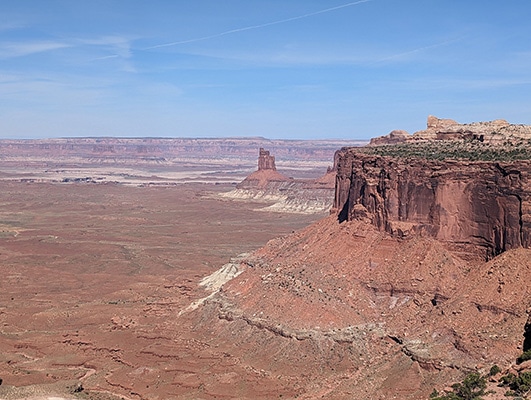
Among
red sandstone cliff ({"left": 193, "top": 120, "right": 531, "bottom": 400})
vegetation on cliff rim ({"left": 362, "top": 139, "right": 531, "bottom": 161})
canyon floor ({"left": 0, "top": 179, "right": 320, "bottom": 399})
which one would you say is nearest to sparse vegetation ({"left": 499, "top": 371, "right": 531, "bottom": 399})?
red sandstone cliff ({"left": 193, "top": 120, "right": 531, "bottom": 400})

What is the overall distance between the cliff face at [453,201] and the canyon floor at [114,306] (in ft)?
55.8

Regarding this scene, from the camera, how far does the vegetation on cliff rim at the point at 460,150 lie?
50406mm

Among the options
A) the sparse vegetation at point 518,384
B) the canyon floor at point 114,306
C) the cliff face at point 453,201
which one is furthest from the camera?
the canyon floor at point 114,306

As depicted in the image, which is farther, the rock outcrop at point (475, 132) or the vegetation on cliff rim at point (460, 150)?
the rock outcrop at point (475, 132)

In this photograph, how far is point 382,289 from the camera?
50.4 meters

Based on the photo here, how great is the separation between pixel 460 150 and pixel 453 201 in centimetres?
760

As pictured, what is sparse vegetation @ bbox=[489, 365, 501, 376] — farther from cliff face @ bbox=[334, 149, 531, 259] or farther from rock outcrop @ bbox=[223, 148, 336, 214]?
rock outcrop @ bbox=[223, 148, 336, 214]

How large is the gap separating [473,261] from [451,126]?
23.6 metres

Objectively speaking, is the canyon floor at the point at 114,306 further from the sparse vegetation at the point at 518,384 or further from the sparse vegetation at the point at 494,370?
the sparse vegetation at the point at 518,384

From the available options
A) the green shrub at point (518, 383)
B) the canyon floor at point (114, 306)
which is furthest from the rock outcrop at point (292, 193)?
the green shrub at point (518, 383)

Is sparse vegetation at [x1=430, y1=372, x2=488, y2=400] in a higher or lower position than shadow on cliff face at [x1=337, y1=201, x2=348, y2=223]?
lower

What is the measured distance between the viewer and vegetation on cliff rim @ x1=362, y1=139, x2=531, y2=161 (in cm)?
5041

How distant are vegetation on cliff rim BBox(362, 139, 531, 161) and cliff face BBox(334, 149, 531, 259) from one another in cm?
220

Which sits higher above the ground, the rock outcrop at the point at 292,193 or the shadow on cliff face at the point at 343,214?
the shadow on cliff face at the point at 343,214
